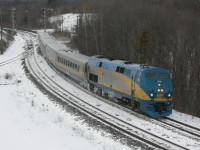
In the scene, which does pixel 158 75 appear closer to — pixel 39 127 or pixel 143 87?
pixel 143 87

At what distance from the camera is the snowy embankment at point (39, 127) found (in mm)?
17891

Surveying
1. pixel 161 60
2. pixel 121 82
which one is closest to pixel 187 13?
pixel 161 60

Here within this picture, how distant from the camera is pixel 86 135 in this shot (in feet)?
64.2

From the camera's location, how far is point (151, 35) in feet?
191

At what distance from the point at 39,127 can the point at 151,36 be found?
39.9 m

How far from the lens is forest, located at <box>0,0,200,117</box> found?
4225cm

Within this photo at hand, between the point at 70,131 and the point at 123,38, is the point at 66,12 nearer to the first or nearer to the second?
the point at 123,38

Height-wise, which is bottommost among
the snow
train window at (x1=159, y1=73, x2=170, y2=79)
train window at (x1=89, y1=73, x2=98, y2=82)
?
the snow

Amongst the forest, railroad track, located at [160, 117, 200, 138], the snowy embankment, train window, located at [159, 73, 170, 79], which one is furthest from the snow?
the forest

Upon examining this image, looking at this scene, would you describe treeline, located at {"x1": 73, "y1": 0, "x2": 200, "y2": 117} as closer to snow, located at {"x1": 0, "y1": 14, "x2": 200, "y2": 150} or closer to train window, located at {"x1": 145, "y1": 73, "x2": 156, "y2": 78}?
train window, located at {"x1": 145, "y1": 73, "x2": 156, "y2": 78}

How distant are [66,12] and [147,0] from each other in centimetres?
8636

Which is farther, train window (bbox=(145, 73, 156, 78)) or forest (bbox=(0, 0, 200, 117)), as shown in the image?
forest (bbox=(0, 0, 200, 117))

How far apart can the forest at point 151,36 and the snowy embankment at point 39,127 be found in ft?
48.7

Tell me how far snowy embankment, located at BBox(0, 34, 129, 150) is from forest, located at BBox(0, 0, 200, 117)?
14831 mm
